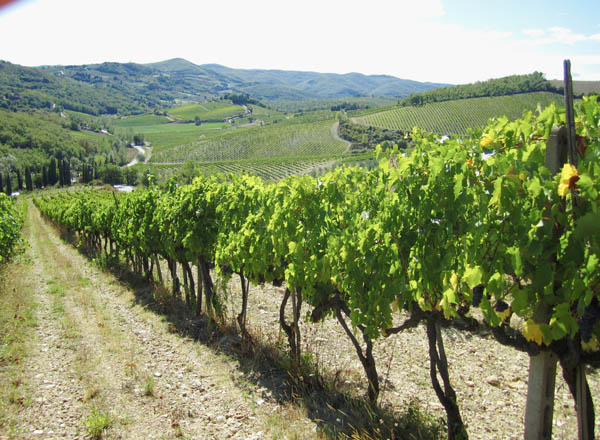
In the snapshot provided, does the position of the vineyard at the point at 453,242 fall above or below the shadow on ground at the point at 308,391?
above

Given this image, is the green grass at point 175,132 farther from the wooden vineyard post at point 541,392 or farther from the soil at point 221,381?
the wooden vineyard post at point 541,392

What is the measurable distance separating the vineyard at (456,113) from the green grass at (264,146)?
1625 cm

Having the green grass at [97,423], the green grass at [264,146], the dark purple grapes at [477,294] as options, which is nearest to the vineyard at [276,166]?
the green grass at [264,146]

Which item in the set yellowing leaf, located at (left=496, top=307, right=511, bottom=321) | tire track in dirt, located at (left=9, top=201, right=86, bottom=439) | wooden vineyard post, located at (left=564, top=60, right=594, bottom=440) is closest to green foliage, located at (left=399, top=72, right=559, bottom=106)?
tire track in dirt, located at (left=9, top=201, right=86, bottom=439)

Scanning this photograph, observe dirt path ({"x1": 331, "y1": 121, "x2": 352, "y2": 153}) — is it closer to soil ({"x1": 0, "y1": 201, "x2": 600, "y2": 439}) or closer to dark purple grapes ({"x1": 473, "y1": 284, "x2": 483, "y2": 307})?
soil ({"x1": 0, "y1": 201, "x2": 600, "y2": 439})

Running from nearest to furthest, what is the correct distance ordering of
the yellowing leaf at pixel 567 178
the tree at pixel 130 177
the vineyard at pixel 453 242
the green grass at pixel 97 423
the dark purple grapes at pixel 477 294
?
1. the yellowing leaf at pixel 567 178
2. the vineyard at pixel 453 242
3. the dark purple grapes at pixel 477 294
4. the green grass at pixel 97 423
5. the tree at pixel 130 177

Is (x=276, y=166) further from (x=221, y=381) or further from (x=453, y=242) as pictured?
(x=453, y=242)

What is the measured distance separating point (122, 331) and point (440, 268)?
236 inches

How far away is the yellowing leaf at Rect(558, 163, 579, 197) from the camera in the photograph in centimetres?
202

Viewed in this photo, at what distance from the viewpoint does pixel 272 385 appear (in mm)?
4957

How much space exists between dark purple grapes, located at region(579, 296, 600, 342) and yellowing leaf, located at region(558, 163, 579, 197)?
758 millimetres

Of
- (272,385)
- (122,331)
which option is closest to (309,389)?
(272,385)

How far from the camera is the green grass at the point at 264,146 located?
9514 cm

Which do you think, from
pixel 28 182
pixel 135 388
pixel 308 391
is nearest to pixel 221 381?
pixel 135 388
